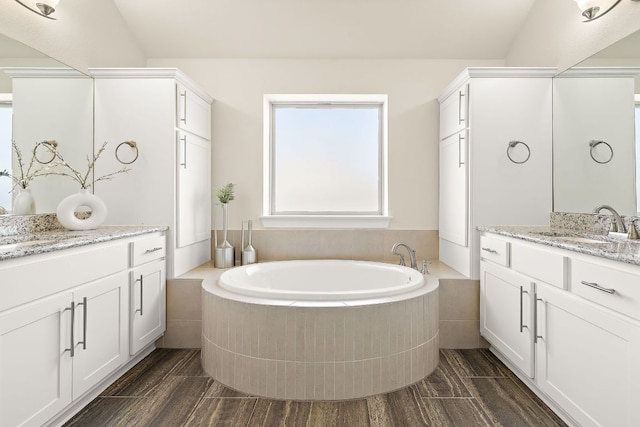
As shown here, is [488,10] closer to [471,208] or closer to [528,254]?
[471,208]

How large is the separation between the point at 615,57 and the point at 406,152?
1.51m

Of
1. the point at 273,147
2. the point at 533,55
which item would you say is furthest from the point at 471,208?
the point at 273,147

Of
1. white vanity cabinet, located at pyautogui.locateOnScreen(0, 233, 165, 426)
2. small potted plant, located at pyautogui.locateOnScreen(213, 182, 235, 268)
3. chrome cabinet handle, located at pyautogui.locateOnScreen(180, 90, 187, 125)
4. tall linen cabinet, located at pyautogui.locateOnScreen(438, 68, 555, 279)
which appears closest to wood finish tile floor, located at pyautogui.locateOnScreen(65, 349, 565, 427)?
white vanity cabinet, located at pyautogui.locateOnScreen(0, 233, 165, 426)

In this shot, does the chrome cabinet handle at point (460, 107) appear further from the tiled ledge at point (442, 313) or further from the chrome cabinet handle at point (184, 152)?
the chrome cabinet handle at point (184, 152)

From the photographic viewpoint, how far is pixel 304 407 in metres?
1.90

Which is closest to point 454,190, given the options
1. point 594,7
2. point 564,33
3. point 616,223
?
point 616,223

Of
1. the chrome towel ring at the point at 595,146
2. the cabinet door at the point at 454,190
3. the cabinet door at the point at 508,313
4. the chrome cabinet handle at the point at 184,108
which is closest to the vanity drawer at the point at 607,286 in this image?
the cabinet door at the point at 508,313

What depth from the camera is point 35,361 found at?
1514mm

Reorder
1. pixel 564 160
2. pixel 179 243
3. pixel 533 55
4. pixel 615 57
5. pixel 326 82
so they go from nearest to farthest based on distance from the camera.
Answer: pixel 615 57, pixel 564 160, pixel 179 243, pixel 533 55, pixel 326 82

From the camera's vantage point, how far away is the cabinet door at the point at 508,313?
6.57 ft

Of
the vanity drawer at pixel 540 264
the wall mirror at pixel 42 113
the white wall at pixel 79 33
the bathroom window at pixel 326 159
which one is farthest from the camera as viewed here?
the bathroom window at pixel 326 159

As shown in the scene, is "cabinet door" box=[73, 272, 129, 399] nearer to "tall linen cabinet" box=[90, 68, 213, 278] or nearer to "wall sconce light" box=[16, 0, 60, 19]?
"tall linen cabinet" box=[90, 68, 213, 278]

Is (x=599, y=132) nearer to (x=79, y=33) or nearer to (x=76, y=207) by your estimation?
(x=76, y=207)

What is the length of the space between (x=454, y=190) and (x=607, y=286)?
1.58 metres
